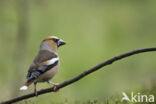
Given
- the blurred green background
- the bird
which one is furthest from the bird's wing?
the blurred green background

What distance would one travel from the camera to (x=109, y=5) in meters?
19.4

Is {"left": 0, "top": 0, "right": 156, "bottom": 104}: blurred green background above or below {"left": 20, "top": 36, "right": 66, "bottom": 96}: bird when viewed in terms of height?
below

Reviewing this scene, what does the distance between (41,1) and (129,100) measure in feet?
18.2

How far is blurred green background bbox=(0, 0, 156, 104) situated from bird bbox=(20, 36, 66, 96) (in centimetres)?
319

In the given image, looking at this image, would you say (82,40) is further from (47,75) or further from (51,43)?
(47,75)

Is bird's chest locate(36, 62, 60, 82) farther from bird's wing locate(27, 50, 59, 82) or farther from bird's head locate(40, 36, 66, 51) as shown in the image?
bird's head locate(40, 36, 66, 51)

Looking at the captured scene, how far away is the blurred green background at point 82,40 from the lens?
40.3 ft

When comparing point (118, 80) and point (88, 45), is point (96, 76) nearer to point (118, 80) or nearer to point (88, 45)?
point (118, 80)

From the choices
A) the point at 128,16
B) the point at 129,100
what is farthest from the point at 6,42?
the point at 129,100

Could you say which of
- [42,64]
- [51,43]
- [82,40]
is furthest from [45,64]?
[82,40]

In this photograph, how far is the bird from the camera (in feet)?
20.7

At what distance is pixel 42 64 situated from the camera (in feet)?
21.0

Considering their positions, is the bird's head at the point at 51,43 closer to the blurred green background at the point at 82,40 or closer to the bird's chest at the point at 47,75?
the bird's chest at the point at 47,75

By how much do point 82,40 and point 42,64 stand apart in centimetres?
1039
